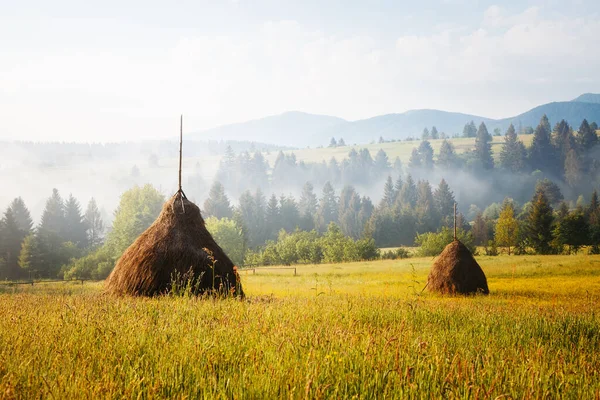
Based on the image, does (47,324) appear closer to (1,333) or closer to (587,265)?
(1,333)

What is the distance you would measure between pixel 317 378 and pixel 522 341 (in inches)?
212

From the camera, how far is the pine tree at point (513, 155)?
609ft

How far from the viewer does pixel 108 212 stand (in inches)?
7126

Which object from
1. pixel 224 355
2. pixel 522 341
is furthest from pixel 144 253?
pixel 522 341

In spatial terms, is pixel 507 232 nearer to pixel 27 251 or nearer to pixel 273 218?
pixel 273 218

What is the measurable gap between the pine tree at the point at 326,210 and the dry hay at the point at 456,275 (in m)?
111

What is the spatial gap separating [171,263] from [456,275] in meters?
13.9

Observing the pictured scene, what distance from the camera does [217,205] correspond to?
4417 inches

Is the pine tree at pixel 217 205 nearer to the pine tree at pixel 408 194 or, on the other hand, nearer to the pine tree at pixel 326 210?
the pine tree at pixel 326 210

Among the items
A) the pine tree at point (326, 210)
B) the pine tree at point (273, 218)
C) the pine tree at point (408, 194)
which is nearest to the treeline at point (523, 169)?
the pine tree at point (326, 210)

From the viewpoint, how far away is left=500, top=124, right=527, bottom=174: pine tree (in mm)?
185500

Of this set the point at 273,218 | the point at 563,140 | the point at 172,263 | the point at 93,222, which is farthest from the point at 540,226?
the point at 563,140

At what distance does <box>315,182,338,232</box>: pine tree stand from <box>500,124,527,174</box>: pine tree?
85.5 metres

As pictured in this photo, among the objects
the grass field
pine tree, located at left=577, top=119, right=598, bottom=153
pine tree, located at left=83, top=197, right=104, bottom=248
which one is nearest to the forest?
pine tree, located at left=83, top=197, right=104, bottom=248
